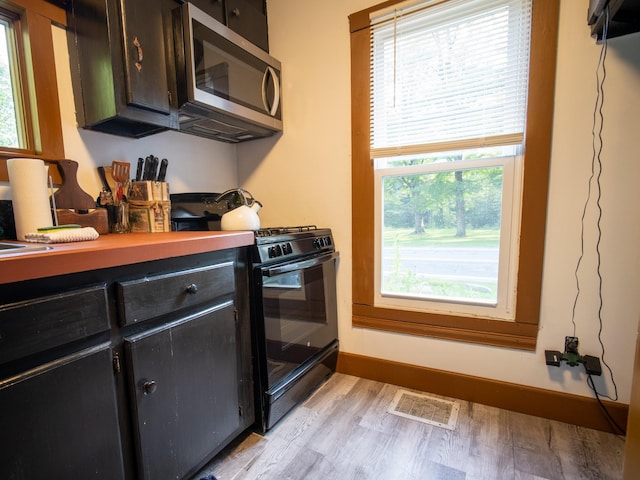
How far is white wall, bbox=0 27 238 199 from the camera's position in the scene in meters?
1.27

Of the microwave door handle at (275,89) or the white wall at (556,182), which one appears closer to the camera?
the white wall at (556,182)

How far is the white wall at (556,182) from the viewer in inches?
48.5

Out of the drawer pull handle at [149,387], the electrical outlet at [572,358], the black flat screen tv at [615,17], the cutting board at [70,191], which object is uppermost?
the black flat screen tv at [615,17]

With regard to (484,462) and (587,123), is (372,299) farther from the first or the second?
(587,123)

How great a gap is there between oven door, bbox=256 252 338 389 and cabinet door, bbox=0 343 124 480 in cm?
58

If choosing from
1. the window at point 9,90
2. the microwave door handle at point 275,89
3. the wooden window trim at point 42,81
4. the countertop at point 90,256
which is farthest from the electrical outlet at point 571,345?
the window at point 9,90

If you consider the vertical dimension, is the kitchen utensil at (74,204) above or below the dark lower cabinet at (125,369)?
above

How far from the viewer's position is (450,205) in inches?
61.5

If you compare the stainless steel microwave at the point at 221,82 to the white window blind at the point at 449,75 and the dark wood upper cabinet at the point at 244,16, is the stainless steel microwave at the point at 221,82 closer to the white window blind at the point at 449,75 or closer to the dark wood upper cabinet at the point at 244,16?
the dark wood upper cabinet at the point at 244,16

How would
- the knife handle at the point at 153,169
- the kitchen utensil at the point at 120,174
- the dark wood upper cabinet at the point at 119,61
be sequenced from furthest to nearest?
1. the knife handle at the point at 153,169
2. the kitchen utensil at the point at 120,174
3. the dark wood upper cabinet at the point at 119,61

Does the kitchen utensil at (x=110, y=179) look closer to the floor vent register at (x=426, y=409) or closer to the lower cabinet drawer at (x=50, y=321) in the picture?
the lower cabinet drawer at (x=50, y=321)

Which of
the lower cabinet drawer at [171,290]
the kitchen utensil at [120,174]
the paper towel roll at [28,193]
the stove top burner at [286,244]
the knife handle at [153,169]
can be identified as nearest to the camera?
the lower cabinet drawer at [171,290]

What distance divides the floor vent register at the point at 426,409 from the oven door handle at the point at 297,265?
839 millimetres

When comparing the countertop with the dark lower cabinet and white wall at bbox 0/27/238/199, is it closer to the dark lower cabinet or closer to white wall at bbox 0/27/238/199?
the dark lower cabinet
